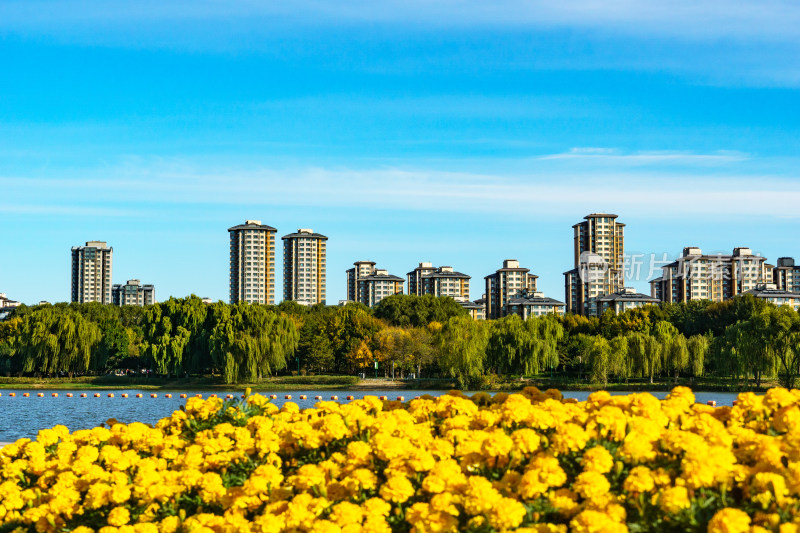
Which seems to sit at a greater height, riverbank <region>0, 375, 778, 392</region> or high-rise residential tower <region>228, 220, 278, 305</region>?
high-rise residential tower <region>228, 220, 278, 305</region>

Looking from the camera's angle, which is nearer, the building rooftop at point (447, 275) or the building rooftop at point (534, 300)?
the building rooftop at point (534, 300)

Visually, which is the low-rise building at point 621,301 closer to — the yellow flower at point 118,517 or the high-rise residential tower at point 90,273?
the high-rise residential tower at point 90,273

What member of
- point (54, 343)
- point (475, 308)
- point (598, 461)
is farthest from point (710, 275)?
point (598, 461)

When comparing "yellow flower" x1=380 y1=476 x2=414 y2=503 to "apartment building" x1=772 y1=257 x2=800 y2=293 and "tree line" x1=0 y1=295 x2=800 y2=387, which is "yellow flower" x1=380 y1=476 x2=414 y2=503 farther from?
"apartment building" x1=772 y1=257 x2=800 y2=293

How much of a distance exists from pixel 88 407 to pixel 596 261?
84.4 m

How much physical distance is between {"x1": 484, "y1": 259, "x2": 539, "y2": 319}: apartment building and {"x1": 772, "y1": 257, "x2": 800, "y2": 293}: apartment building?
33.3m

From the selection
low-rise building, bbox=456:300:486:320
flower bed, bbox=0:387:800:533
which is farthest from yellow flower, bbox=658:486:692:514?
low-rise building, bbox=456:300:486:320

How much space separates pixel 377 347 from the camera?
170ft

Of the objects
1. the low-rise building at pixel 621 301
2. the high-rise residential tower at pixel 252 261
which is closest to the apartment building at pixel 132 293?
the high-rise residential tower at pixel 252 261

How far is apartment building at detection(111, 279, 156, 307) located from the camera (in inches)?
5389

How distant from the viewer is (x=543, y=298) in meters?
102

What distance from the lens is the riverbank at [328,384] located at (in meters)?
39.0

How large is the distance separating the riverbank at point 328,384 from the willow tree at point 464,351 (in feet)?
2.60

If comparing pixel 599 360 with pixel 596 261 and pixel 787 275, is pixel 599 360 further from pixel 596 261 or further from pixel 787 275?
pixel 787 275
